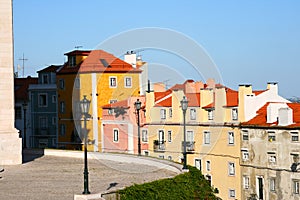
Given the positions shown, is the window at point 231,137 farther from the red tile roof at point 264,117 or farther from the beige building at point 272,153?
the red tile roof at point 264,117

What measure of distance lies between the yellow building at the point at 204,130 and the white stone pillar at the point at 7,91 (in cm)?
Answer: 2862

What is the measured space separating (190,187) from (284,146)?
29.2 m

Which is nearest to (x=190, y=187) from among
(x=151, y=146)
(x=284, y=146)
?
(x=284, y=146)

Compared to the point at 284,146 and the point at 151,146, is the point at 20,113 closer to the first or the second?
the point at 151,146

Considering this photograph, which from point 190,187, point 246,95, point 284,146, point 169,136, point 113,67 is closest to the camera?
point 190,187

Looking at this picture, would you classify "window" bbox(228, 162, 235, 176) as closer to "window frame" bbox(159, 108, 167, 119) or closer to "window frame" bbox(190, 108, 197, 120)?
"window frame" bbox(190, 108, 197, 120)

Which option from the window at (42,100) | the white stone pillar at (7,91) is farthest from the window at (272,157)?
the white stone pillar at (7,91)

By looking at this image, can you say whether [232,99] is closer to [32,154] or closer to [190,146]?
[190,146]

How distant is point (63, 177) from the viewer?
2092 centimetres

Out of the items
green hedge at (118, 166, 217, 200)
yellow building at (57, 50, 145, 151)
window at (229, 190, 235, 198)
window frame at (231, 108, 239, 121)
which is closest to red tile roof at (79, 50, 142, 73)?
yellow building at (57, 50, 145, 151)

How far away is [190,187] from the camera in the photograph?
1970 centimetres

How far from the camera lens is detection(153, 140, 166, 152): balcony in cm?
5469

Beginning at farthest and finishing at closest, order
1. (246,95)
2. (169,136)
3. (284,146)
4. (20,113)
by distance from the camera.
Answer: (20,113), (169,136), (246,95), (284,146)

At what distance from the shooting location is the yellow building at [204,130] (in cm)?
5175
